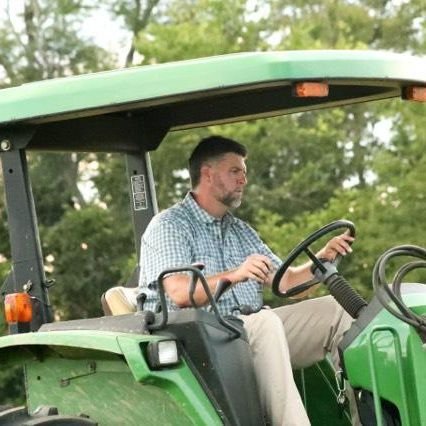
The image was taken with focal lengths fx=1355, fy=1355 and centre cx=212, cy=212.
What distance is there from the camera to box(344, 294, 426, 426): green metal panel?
4.88 metres

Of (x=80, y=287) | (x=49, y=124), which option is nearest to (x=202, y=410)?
(x=49, y=124)

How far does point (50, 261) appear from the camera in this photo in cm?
2105

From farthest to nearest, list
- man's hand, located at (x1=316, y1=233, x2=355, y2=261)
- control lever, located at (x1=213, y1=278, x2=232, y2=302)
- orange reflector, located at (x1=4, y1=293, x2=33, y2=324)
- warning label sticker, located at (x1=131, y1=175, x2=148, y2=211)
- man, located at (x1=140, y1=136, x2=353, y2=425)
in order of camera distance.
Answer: warning label sticker, located at (x1=131, y1=175, x2=148, y2=211)
man's hand, located at (x1=316, y1=233, x2=355, y2=261)
orange reflector, located at (x1=4, y1=293, x2=33, y2=324)
man, located at (x1=140, y1=136, x2=353, y2=425)
control lever, located at (x1=213, y1=278, x2=232, y2=302)

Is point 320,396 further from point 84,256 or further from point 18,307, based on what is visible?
point 84,256

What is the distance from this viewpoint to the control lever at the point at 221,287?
5.01 m

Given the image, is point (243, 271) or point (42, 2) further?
point (42, 2)

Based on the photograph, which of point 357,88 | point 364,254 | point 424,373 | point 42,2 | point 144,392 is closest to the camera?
point 424,373

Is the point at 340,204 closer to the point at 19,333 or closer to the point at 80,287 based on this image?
the point at 80,287

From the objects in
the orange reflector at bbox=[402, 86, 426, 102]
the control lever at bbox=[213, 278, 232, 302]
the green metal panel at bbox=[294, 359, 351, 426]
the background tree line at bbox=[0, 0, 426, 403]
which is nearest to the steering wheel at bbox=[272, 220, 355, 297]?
the control lever at bbox=[213, 278, 232, 302]

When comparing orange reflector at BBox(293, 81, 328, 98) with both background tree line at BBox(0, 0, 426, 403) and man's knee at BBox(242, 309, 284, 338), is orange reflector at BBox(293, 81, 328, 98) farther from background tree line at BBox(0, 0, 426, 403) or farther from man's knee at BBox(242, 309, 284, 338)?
background tree line at BBox(0, 0, 426, 403)

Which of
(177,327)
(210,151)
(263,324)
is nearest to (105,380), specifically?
(177,327)

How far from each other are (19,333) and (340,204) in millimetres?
14156

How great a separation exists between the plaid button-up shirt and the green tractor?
0.18 meters

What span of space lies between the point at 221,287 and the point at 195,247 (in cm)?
71
